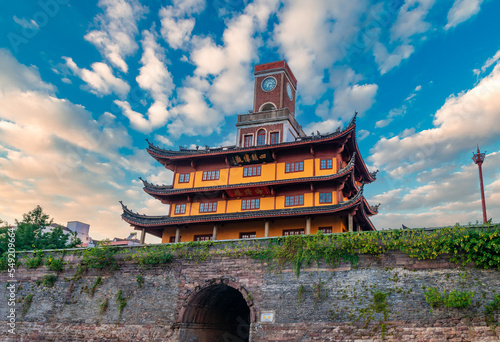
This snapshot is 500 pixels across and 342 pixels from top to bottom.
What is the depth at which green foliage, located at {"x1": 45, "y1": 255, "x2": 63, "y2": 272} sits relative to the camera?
22.7 metres

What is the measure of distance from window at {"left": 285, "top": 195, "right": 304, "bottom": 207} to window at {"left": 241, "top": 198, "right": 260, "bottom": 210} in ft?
6.70

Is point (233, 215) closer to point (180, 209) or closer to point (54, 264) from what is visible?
point (180, 209)

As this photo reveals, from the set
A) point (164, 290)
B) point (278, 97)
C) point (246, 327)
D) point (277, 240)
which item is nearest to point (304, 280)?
point (277, 240)

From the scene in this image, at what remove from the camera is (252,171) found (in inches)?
1103

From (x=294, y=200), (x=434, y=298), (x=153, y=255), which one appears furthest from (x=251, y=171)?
(x=434, y=298)

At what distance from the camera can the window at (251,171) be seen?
27875mm

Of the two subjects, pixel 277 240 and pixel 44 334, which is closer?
pixel 277 240

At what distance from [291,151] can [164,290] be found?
1252 centimetres

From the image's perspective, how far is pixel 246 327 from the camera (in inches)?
1004

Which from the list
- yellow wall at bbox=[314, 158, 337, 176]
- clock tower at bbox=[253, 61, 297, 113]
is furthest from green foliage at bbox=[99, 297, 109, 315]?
clock tower at bbox=[253, 61, 297, 113]

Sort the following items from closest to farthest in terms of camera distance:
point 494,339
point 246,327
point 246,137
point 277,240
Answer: point 494,339
point 277,240
point 246,327
point 246,137

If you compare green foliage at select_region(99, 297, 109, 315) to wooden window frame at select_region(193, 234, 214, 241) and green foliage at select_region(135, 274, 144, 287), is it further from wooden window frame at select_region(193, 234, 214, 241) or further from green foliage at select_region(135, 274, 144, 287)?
wooden window frame at select_region(193, 234, 214, 241)

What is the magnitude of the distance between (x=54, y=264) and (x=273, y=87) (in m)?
20.1

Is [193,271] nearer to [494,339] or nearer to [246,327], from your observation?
[246,327]
